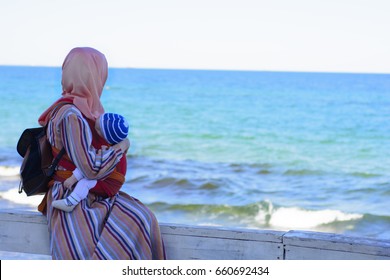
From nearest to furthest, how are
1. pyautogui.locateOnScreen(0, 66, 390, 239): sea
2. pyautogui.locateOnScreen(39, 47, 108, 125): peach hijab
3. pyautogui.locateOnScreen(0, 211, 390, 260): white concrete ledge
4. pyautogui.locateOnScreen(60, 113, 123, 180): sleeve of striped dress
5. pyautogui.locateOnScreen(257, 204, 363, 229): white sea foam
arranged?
1. pyautogui.locateOnScreen(0, 211, 390, 260): white concrete ledge
2. pyautogui.locateOnScreen(60, 113, 123, 180): sleeve of striped dress
3. pyautogui.locateOnScreen(39, 47, 108, 125): peach hijab
4. pyautogui.locateOnScreen(257, 204, 363, 229): white sea foam
5. pyautogui.locateOnScreen(0, 66, 390, 239): sea

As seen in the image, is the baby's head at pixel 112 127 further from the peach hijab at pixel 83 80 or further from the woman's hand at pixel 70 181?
the woman's hand at pixel 70 181

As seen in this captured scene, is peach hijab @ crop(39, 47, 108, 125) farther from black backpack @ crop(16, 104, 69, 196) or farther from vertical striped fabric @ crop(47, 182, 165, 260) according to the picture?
vertical striped fabric @ crop(47, 182, 165, 260)

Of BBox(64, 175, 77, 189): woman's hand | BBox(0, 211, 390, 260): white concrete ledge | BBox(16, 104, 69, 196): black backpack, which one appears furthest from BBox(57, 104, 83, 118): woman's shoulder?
BBox(0, 211, 390, 260): white concrete ledge

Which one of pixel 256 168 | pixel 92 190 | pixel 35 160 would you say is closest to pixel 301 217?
pixel 256 168

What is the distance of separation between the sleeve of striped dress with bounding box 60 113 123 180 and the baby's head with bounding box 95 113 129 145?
6 cm

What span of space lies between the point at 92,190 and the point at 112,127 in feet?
1.00

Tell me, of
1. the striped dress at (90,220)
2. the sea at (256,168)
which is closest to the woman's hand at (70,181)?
the striped dress at (90,220)

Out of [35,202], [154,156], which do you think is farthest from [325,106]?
[35,202]

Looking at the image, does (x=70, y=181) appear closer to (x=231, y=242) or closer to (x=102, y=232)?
(x=102, y=232)

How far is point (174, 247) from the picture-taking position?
256 centimetres

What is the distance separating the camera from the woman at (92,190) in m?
2.54

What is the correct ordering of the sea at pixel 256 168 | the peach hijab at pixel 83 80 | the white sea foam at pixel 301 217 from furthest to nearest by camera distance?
the sea at pixel 256 168
the white sea foam at pixel 301 217
the peach hijab at pixel 83 80

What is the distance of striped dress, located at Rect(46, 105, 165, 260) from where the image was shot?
2.54 metres

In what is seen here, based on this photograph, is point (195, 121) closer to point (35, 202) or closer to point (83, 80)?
point (35, 202)
